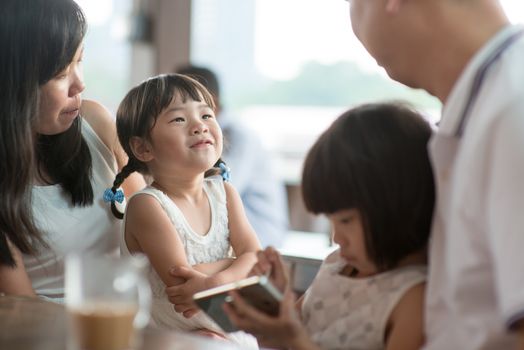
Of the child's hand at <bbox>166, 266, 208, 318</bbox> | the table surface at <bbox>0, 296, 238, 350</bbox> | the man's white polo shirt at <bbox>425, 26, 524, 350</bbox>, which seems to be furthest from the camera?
the child's hand at <bbox>166, 266, 208, 318</bbox>

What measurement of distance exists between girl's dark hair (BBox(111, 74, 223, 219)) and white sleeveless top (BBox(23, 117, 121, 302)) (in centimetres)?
11

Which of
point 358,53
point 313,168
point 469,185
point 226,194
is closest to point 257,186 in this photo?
point 358,53

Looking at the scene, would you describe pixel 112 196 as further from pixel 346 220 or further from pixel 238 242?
pixel 346 220

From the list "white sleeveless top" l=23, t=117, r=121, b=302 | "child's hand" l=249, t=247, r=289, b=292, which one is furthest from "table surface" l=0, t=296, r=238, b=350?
"white sleeveless top" l=23, t=117, r=121, b=302

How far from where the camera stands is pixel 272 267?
128cm

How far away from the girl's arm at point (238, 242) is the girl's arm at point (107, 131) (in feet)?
0.95

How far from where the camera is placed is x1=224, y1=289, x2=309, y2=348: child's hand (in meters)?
1.14

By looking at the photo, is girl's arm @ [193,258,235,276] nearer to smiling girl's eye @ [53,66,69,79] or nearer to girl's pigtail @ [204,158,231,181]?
girl's pigtail @ [204,158,231,181]

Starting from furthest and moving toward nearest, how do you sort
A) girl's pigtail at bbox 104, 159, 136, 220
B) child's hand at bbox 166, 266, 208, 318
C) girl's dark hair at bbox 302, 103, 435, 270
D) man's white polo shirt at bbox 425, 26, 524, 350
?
girl's pigtail at bbox 104, 159, 136, 220 → child's hand at bbox 166, 266, 208, 318 → girl's dark hair at bbox 302, 103, 435, 270 → man's white polo shirt at bbox 425, 26, 524, 350

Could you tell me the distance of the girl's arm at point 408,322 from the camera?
1.15 metres

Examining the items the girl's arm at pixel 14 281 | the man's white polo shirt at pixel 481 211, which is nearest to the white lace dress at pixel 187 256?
the girl's arm at pixel 14 281

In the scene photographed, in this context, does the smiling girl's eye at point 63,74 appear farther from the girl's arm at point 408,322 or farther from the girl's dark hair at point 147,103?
the girl's arm at point 408,322

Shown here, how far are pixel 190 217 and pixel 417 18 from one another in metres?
0.74

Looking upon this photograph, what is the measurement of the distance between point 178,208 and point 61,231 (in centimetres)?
29
